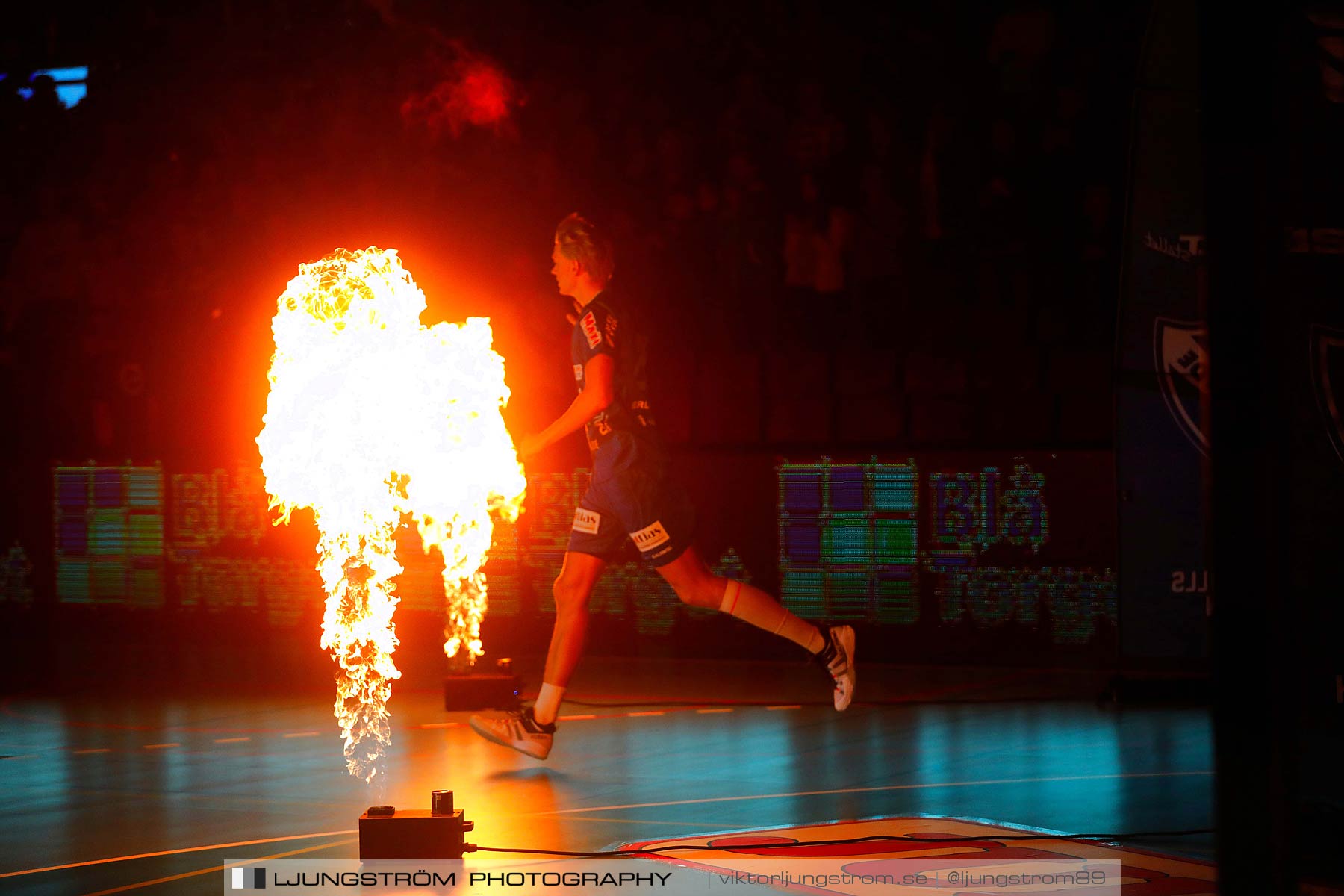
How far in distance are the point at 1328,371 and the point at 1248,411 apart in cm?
272

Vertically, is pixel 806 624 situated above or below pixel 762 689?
above

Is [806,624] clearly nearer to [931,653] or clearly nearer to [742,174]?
[931,653]

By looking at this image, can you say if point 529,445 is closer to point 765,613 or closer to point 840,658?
point 765,613

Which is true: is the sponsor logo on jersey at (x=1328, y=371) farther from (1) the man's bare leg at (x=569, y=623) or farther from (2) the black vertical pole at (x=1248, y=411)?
(1) the man's bare leg at (x=569, y=623)

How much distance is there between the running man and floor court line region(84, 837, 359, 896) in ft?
5.23

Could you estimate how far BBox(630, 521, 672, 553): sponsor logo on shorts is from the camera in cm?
698

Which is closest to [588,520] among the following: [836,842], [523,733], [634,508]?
[634,508]

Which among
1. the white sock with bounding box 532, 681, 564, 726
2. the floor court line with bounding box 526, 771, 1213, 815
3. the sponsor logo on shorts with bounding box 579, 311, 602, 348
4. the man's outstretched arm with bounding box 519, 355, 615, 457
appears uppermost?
the sponsor logo on shorts with bounding box 579, 311, 602, 348

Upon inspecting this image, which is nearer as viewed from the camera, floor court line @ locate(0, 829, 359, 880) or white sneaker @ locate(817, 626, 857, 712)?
floor court line @ locate(0, 829, 359, 880)

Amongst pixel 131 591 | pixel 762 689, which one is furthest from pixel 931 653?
pixel 131 591

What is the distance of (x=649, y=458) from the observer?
709 centimetres

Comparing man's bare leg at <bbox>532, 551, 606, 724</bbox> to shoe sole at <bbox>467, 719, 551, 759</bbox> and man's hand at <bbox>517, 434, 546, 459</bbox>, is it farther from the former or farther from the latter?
man's hand at <bbox>517, 434, 546, 459</bbox>

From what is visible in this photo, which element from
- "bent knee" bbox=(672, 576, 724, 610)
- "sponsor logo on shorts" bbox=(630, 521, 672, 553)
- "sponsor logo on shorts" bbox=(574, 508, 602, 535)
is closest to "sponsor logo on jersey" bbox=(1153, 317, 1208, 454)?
"bent knee" bbox=(672, 576, 724, 610)

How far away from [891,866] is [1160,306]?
3416 millimetres
